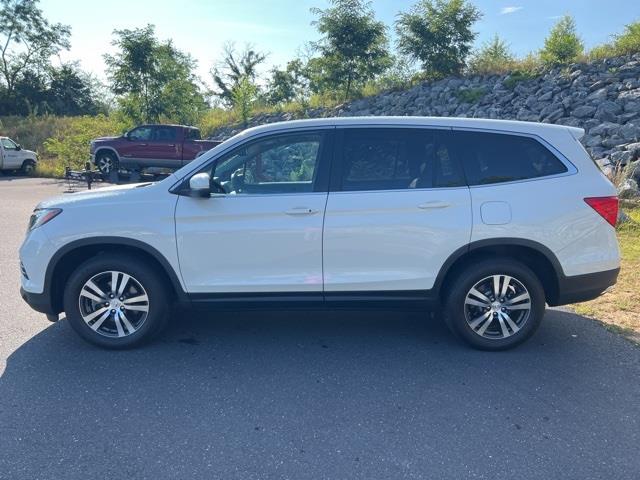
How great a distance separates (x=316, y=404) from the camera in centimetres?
357

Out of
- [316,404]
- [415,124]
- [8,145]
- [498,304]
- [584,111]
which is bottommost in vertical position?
[316,404]

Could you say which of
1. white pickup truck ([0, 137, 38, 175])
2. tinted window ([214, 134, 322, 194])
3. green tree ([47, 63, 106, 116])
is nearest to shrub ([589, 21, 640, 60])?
tinted window ([214, 134, 322, 194])

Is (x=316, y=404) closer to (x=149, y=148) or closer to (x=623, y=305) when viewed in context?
(x=623, y=305)

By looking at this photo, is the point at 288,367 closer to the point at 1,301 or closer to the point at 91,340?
the point at 91,340

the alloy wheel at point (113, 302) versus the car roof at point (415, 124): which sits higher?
the car roof at point (415, 124)

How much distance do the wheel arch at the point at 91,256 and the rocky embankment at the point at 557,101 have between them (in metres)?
10.7

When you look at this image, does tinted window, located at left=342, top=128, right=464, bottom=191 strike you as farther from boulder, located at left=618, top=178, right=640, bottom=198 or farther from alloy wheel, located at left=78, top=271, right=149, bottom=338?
boulder, located at left=618, top=178, right=640, bottom=198

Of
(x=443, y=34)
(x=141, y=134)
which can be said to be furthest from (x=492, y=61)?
(x=141, y=134)

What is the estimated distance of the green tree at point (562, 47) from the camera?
20.3m

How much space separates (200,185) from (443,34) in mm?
21224

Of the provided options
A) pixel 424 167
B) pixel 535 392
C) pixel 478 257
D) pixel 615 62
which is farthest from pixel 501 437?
pixel 615 62

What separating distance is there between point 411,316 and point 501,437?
7.35 ft

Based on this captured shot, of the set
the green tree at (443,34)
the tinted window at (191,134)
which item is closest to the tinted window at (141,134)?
the tinted window at (191,134)

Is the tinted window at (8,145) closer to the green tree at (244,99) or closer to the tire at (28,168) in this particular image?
the tire at (28,168)
